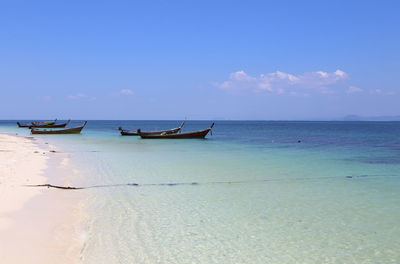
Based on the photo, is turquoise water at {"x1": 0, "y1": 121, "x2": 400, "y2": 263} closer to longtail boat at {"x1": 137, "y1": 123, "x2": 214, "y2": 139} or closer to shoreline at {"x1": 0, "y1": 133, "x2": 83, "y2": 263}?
shoreline at {"x1": 0, "y1": 133, "x2": 83, "y2": 263}

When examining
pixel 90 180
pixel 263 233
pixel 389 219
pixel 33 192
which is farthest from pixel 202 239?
pixel 90 180

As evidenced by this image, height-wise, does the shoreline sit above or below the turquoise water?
above

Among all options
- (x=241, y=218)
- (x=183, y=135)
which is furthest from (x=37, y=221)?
(x=183, y=135)

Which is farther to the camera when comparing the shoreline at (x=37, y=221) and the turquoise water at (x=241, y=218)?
the turquoise water at (x=241, y=218)

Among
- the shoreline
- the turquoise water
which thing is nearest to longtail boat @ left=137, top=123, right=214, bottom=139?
the turquoise water

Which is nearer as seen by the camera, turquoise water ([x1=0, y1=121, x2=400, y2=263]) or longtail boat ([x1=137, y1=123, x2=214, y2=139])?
turquoise water ([x1=0, y1=121, x2=400, y2=263])

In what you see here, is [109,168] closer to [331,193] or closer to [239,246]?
[331,193]

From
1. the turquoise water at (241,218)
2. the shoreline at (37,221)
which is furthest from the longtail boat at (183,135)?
the shoreline at (37,221)

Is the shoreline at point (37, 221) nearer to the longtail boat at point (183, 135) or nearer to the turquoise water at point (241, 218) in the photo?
the turquoise water at point (241, 218)

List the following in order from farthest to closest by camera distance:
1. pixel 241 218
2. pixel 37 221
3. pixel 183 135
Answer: pixel 183 135, pixel 241 218, pixel 37 221

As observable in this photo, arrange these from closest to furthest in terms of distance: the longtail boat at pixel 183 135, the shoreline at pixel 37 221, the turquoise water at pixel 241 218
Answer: the shoreline at pixel 37 221 < the turquoise water at pixel 241 218 < the longtail boat at pixel 183 135

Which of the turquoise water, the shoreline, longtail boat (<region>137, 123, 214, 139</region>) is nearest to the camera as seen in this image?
the shoreline

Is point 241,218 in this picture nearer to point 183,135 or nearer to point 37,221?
point 37,221

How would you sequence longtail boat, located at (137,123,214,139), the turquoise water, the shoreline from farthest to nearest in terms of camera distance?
longtail boat, located at (137,123,214,139), the turquoise water, the shoreline
